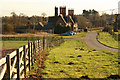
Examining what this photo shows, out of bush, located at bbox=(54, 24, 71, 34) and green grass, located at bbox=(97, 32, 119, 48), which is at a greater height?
bush, located at bbox=(54, 24, 71, 34)

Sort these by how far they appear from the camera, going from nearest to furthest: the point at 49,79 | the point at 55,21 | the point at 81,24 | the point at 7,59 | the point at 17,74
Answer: the point at 7,59, the point at 17,74, the point at 49,79, the point at 55,21, the point at 81,24

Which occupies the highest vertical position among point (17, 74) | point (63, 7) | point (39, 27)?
point (63, 7)

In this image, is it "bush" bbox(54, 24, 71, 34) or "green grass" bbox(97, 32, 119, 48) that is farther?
"bush" bbox(54, 24, 71, 34)

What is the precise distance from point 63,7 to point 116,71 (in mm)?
61603

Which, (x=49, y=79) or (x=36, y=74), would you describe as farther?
(x=36, y=74)

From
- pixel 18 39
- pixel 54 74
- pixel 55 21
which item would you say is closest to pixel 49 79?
pixel 54 74

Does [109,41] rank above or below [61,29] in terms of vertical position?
below

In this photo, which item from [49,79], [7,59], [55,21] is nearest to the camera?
[7,59]

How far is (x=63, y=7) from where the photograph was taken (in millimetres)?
68875

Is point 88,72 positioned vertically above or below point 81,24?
below

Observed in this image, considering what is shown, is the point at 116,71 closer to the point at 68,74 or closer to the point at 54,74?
the point at 68,74

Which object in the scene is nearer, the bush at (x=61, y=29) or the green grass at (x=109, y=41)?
the green grass at (x=109, y=41)

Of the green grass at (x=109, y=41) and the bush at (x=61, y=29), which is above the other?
the bush at (x=61, y=29)

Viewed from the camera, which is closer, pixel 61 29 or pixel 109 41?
pixel 109 41
